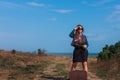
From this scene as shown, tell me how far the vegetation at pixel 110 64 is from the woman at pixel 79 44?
170 inches

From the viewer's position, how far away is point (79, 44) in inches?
549

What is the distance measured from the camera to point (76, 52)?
14047 mm

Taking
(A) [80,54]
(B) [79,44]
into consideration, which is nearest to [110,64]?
(A) [80,54]

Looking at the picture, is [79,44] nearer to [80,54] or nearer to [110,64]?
[80,54]

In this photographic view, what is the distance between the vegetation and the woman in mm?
4312

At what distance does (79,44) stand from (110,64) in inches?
368

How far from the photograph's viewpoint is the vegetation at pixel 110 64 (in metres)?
19.5

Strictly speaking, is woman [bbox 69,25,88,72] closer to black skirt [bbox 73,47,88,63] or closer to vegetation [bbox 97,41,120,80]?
black skirt [bbox 73,47,88,63]

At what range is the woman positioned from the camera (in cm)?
1384

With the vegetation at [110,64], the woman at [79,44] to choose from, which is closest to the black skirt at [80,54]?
the woman at [79,44]

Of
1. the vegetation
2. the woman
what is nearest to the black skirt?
the woman

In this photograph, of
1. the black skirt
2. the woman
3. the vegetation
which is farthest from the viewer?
the vegetation

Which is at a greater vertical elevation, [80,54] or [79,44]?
[79,44]

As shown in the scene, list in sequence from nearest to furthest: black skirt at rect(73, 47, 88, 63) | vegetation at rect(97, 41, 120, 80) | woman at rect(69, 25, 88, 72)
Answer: woman at rect(69, 25, 88, 72)
black skirt at rect(73, 47, 88, 63)
vegetation at rect(97, 41, 120, 80)
